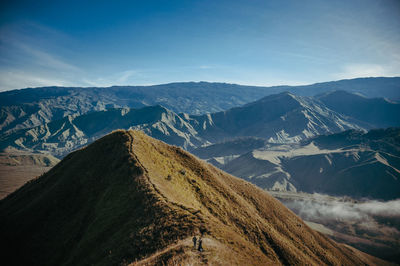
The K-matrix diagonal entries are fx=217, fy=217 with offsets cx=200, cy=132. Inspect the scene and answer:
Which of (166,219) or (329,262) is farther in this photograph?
(329,262)

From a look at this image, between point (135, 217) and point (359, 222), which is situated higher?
point (135, 217)

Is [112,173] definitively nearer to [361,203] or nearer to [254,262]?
[254,262]

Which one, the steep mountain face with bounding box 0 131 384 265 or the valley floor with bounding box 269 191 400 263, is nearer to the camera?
the steep mountain face with bounding box 0 131 384 265

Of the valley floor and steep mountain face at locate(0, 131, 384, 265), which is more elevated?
steep mountain face at locate(0, 131, 384, 265)

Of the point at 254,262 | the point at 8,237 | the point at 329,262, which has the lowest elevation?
the point at 329,262

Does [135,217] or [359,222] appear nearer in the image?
[135,217]

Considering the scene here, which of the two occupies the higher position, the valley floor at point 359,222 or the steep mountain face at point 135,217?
the steep mountain face at point 135,217

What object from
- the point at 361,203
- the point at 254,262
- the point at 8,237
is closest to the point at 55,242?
the point at 8,237

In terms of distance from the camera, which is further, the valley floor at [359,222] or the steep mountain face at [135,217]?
the valley floor at [359,222]
